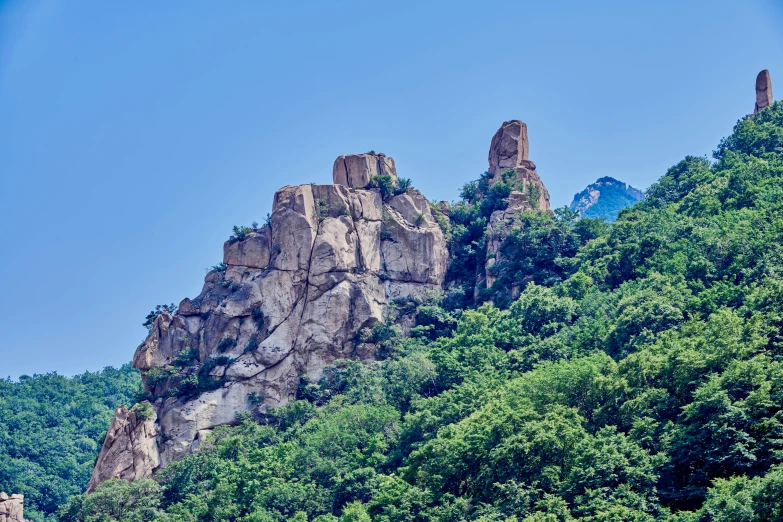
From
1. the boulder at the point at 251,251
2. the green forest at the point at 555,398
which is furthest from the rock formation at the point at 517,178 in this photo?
the boulder at the point at 251,251

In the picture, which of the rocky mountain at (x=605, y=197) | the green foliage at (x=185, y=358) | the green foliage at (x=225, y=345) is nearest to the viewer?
the green foliage at (x=185, y=358)

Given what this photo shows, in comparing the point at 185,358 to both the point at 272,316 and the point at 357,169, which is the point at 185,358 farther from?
the point at 357,169

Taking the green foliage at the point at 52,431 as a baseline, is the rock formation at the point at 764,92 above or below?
above

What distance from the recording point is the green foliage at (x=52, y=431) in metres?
64.8

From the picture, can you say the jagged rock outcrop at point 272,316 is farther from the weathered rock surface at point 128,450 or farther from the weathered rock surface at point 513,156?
the weathered rock surface at point 513,156

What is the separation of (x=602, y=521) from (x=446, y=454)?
858 cm

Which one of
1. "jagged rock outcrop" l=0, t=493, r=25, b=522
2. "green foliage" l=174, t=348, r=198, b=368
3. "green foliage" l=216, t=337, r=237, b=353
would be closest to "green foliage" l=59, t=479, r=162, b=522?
"jagged rock outcrop" l=0, t=493, r=25, b=522

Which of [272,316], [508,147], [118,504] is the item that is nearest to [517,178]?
[508,147]

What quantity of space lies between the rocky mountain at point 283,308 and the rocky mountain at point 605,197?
50.0m

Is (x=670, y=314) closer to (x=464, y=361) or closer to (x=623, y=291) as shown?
(x=623, y=291)

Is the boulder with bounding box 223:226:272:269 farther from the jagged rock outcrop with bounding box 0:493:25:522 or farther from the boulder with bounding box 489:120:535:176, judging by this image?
the jagged rock outcrop with bounding box 0:493:25:522

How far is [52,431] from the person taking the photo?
71.4 m

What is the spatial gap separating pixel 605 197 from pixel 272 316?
211 feet

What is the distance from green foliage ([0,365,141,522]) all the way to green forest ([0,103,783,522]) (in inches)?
11.3
